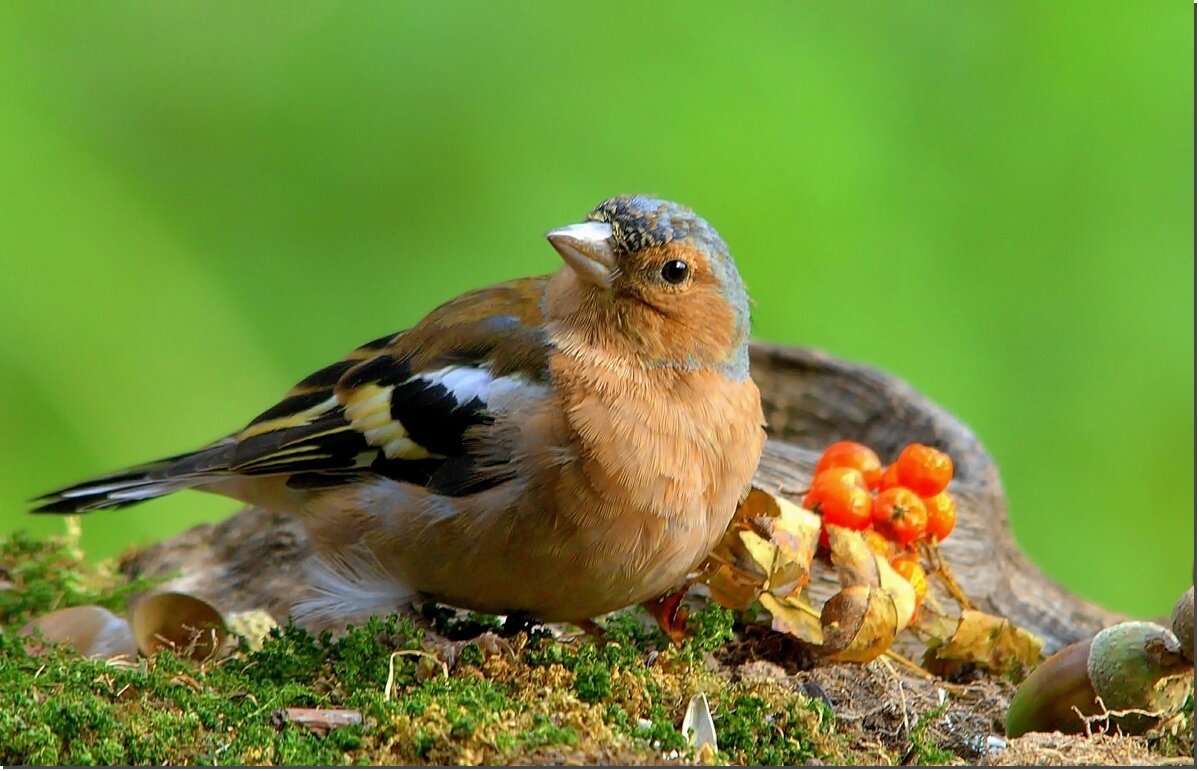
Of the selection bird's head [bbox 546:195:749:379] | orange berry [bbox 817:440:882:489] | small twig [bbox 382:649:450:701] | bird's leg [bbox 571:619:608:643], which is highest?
bird's head [bbox 546:195:749:379]

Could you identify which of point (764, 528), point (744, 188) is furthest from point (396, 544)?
point (744, 188)

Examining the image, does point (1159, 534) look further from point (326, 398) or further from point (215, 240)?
point (215, 240)

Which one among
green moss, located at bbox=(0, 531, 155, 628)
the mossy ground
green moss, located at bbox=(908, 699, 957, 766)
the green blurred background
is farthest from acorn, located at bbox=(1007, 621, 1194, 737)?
the green blurred background

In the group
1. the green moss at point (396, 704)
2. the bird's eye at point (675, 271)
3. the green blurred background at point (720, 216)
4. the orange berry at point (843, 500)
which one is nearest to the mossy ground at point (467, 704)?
the green moss at point (396, 704)

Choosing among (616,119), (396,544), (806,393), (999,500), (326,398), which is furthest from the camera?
(616,119)

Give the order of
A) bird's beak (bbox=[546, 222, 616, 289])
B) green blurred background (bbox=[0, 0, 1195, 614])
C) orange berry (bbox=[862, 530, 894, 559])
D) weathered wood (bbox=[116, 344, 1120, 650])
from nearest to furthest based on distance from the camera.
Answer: bird's beak (bbox=[546, 222, 616, 289]) → orange berry (bbox=[862, 530, 894, 559]) → weathered wood (bbox=[116, 344, 1120, 650]) → green blurred background (bbox=[0, 0, 1195, 614])

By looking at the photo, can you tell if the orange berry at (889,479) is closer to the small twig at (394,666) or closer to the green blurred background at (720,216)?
the small twig at (394,666)

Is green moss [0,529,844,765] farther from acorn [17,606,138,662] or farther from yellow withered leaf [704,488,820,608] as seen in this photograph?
acorn [17,606,138,662]
